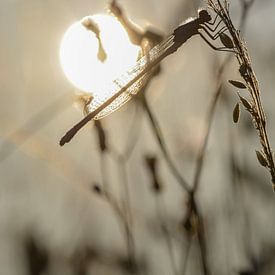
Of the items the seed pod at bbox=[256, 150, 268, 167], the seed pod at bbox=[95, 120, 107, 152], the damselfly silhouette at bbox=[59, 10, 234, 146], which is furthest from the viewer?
the seed pod at bbox=[95, 120, 107, 152]

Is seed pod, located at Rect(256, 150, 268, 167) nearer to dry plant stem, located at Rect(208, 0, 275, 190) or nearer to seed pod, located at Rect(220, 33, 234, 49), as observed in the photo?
dry plant stem, located at Rect(208, 0, 275, 190)

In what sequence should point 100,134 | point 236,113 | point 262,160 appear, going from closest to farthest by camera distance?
point 262,160, point 236,113, point 100,134

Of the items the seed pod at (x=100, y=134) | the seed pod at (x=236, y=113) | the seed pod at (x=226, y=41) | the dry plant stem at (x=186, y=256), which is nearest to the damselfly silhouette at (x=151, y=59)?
the seed pod at (x=226, y=41)

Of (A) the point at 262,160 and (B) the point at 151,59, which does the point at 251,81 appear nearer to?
(A) the point at 262,160

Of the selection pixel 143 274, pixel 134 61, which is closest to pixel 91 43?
pixel 134 61

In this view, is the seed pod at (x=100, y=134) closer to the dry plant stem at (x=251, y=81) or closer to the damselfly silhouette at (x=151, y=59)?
the damselfly silhouette at (x=151, y=59)

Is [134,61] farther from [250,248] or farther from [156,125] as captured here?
[250,248]

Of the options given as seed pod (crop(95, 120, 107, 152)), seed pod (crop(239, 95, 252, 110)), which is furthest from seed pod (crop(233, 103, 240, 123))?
seed pod (crop(95, 120, 107, 152))

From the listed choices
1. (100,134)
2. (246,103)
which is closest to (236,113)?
(246,103)

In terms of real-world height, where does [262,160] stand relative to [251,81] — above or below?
below

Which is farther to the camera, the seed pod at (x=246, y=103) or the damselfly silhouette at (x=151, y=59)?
the damselfly silhouette at (x=151, y=59)
